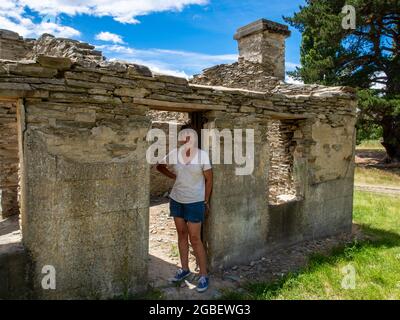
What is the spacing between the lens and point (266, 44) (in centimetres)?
997

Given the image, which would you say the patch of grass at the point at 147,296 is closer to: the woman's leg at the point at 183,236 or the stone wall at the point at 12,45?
the woman's leg at the point at 183,236

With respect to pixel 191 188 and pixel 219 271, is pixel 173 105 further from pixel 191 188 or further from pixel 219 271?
pixel 219 271

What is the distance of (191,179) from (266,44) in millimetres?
7032

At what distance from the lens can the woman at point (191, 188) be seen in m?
4.30

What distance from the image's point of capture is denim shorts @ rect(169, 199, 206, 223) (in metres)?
4.30

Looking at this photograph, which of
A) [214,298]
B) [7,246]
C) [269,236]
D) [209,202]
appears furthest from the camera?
[269,236]

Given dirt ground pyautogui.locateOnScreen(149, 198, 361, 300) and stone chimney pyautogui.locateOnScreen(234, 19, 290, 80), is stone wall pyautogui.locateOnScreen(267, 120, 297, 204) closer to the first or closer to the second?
dirt ground pyautogui.locateOnScreen(149, 198, 361, 300)

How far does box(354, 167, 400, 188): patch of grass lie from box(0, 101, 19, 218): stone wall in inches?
542

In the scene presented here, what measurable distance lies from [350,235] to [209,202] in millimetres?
3889

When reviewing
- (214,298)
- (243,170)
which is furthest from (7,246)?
(243,170)

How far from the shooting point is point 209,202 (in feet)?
16.0

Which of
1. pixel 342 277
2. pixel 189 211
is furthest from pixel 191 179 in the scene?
pixel 342 277
